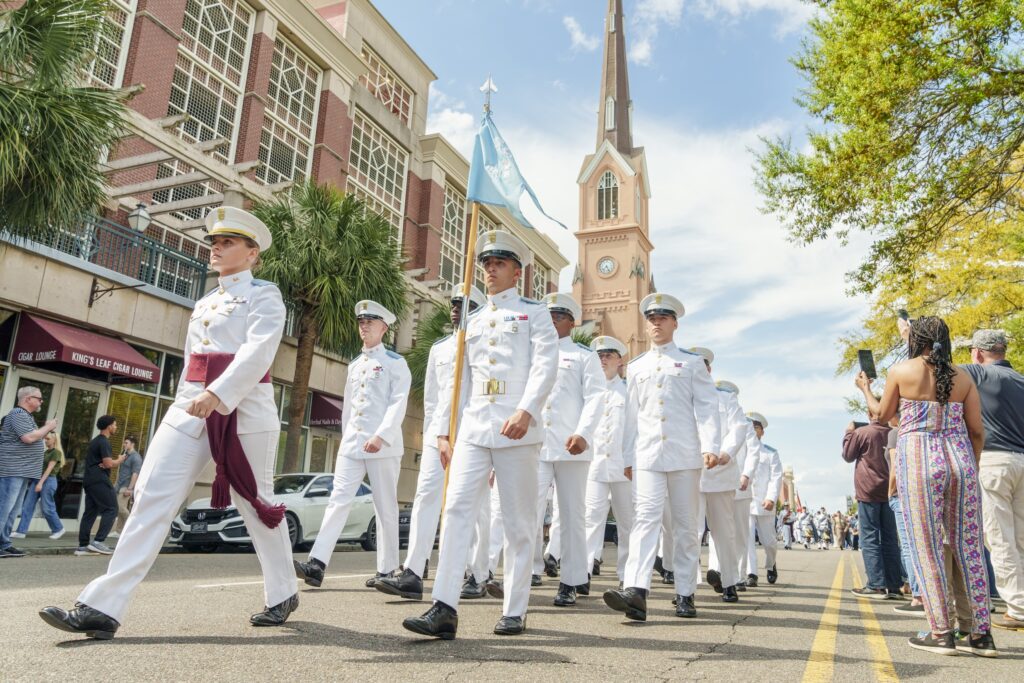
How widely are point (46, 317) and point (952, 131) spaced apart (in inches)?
621

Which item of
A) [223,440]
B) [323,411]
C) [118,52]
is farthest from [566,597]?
[118,52]

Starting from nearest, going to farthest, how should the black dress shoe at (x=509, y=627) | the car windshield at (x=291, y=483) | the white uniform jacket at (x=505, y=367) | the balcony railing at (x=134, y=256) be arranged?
the black dress shoe at (x=509, y=627) → the white uniform jacket at (x=505, y=367) → the car windshield at (x=291, y=483) → the balcony railing at (x=134, y=256)

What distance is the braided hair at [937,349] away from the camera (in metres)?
4.60

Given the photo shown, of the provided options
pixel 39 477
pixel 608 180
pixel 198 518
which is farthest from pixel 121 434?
pixel 608 180

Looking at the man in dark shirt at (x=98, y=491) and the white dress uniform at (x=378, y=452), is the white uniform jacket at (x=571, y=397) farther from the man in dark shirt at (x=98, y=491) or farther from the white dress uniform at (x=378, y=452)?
the man in dark shirt at (x=98, y=491)

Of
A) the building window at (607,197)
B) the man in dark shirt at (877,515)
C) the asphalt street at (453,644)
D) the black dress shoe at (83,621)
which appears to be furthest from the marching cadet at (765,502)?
the building window at (607,197)

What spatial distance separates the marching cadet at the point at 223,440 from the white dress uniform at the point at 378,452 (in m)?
2.04

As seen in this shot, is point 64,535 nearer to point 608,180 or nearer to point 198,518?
point 198,518

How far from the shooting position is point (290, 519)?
12438 mm

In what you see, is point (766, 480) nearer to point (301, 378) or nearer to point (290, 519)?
point (290, 519)

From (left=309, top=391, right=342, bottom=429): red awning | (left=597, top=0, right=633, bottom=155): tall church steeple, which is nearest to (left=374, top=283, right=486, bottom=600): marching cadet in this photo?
(left=309, top=391, right=342, bottom=429): red awning

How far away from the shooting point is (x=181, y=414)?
3973mm

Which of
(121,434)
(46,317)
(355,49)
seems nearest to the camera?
(46,317)

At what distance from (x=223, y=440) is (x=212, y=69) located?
21801 millimetres
